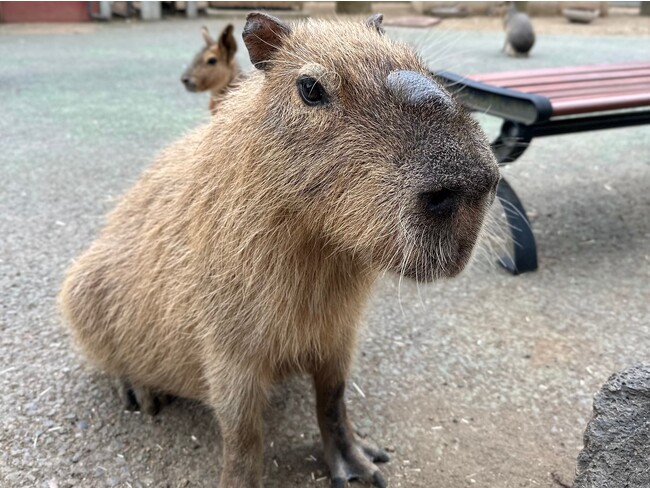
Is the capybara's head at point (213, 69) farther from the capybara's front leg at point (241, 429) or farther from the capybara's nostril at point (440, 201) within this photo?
the capybara's nostril at point (440, 201)

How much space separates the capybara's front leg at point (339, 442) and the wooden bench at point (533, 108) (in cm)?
136

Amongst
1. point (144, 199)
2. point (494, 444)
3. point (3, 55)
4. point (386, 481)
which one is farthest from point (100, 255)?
point (3, 55)

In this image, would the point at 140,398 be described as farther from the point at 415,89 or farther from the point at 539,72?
the point at 539,72

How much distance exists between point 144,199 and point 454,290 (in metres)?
1.74

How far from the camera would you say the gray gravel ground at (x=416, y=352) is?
2.12 metres

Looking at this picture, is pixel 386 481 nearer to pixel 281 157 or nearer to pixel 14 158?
pixel 281 157

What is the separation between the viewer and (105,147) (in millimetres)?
5246

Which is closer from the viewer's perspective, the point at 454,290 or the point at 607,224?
the point at 454,290

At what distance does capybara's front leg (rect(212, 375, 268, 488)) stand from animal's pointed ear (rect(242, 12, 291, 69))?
907 mm

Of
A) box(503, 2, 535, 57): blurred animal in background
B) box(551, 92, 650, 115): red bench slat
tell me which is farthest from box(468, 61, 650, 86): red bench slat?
box(503, 2, 535, 57): blurred animal in background

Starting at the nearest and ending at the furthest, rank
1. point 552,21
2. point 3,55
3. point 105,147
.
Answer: point 105,147 → point 3,55 → point 552,21

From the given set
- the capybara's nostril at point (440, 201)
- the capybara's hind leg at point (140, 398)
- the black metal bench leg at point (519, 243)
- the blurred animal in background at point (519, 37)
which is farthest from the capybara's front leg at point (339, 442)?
the blurred animal in background at point (519, 37)

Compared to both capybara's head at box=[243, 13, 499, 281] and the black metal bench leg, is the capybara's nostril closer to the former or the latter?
capybara's head at box=[243, 13, 499, 281]

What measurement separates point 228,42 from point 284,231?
13.7 ft
